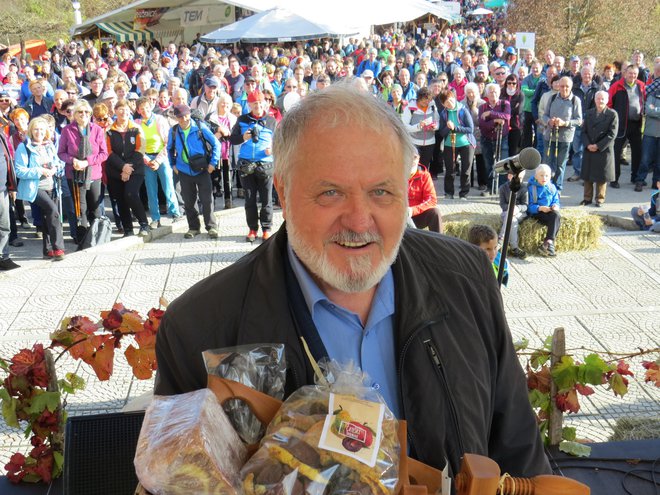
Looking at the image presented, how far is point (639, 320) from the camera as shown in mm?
6996

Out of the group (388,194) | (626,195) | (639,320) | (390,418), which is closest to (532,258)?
(639,320)

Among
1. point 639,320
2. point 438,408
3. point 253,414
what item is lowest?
point 639,320

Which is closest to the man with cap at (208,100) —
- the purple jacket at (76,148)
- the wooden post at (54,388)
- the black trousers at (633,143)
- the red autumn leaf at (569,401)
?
the purple jacket at (76,148)

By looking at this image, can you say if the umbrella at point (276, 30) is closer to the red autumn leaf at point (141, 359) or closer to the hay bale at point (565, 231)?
the hay bale at point (565, 231)

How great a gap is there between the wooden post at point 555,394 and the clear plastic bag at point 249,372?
279cm

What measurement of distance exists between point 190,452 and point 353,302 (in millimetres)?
997

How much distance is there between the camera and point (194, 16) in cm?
3447

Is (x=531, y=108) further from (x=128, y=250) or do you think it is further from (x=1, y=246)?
(x=1, y=246)

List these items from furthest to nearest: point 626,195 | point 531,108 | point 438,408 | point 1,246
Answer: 1. point 531,108
2. point 626,195
3. point 1,246
4. point 438,408

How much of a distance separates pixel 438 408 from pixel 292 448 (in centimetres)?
80

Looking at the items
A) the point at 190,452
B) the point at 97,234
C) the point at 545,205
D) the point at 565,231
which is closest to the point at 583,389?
the point at 190,452

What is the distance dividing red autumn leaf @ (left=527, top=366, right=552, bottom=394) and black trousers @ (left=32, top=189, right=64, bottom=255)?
712cm

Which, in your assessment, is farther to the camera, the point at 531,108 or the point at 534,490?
the point at 531,108

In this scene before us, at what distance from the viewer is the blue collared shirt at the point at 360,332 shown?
2.01m
